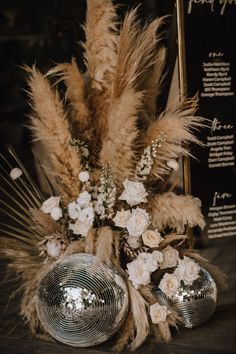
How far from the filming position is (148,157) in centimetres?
192

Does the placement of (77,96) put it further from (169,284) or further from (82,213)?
(169,284)

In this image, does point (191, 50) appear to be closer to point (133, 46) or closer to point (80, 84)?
point (133, 46)

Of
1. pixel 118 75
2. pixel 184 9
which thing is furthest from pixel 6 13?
pixel 118 75

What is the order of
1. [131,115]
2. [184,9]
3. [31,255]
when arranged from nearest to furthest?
1. [131,115]
2. [31,255]
3. [184,9]

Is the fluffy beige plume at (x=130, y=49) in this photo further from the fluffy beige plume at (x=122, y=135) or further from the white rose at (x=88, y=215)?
the white rose at (x=88, y=215)

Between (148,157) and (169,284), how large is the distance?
47 centimetres

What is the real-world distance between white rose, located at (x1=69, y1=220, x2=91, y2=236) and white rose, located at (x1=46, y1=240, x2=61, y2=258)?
3.3 inches

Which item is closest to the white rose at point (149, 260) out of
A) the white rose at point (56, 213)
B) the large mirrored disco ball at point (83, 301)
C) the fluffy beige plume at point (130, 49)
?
the large mirrored disco ball at point (83, 301)

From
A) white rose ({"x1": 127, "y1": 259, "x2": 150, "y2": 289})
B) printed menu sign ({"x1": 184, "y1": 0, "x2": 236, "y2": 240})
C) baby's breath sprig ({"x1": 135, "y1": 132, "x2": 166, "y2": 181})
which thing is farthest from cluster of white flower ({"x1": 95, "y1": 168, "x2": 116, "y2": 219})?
printed menu sign ({"x1": 184, "y1": 0, "x2": 236, "y2": 240})

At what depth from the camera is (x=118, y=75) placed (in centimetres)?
187

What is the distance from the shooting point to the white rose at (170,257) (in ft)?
6.36

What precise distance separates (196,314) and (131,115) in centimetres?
79

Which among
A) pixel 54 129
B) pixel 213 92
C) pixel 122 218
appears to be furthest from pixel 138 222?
pixel 213 92

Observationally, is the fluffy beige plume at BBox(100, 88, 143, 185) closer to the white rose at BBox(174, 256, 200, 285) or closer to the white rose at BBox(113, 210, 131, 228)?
the white rose at BBox(113, 210, 131, 228)
